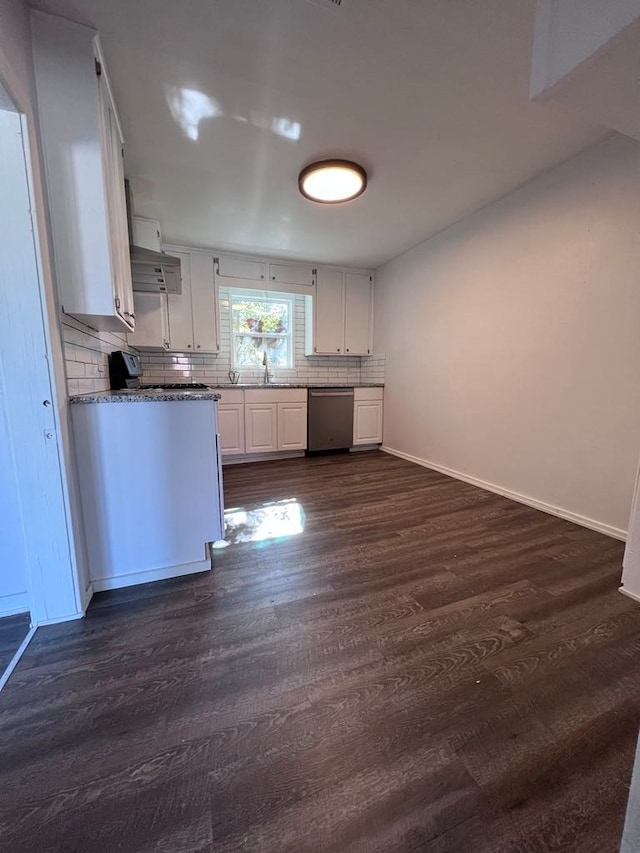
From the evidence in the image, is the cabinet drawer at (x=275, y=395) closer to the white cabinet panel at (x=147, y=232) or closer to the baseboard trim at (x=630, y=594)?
the white cabinet panel at (x=147, y=232)

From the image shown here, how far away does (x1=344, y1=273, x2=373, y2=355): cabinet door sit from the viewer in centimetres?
445

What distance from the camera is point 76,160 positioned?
1.36 m

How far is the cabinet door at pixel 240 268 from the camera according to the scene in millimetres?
3861

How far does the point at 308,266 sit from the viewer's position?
4203mm

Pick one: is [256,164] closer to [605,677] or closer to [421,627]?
[421,627]

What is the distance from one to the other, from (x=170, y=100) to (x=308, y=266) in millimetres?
2563

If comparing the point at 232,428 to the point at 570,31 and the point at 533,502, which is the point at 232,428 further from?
the point at 570,31

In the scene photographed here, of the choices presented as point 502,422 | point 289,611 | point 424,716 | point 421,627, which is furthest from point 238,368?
point 424,716

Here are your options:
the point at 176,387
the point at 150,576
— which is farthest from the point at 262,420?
the point at 150,576

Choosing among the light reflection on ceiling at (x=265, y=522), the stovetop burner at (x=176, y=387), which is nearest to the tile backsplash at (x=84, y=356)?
the stovetop burner at (x=176, y=387)

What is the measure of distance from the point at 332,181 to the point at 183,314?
220 centimetres

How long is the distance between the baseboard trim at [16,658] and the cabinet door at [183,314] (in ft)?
9.74

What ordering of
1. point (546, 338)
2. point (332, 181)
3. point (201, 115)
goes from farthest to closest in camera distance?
1. point (546, 338)
2. point (332, 181)
3. point (201, 115)

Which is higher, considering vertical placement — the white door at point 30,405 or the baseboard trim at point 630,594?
the white door at point 30,405
